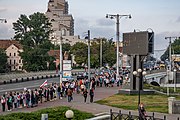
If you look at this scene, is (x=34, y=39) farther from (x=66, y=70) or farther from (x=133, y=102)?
(x=133, y=102)

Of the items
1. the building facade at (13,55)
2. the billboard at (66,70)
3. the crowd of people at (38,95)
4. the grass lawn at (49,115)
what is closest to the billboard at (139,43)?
the crowd of people at (38,95)

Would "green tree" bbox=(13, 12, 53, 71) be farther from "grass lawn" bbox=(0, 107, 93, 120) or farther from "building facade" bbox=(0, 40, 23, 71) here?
"grass lawn" bbox=(0, 107, 93, 120)

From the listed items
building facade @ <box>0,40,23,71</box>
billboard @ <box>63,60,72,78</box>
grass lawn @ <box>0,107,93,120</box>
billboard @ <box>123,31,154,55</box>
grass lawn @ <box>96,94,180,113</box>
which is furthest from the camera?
building facade @ <box>0,40,23,71</box>

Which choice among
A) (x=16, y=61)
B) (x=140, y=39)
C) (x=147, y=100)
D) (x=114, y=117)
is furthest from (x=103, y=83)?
(x=16, y=61)

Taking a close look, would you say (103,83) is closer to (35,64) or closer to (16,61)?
(35,64)

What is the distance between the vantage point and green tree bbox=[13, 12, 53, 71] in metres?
101

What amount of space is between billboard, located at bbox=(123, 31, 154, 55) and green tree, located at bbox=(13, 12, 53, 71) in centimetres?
5748

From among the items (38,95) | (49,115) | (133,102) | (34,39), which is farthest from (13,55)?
(49,115)

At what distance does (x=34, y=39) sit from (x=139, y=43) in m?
66.4

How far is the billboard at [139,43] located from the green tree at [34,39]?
189 feet

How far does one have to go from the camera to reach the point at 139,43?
43250mm

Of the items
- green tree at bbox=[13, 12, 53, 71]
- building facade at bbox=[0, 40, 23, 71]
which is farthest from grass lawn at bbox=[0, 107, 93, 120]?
building facade at bbox=[0, 40, 23, 71]

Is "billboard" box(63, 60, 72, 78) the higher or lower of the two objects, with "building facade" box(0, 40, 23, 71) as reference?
lower

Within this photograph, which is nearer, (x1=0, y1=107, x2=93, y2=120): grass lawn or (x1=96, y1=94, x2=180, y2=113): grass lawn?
(x1=0, y1=107, x2=93, y2=120): grass lawn
